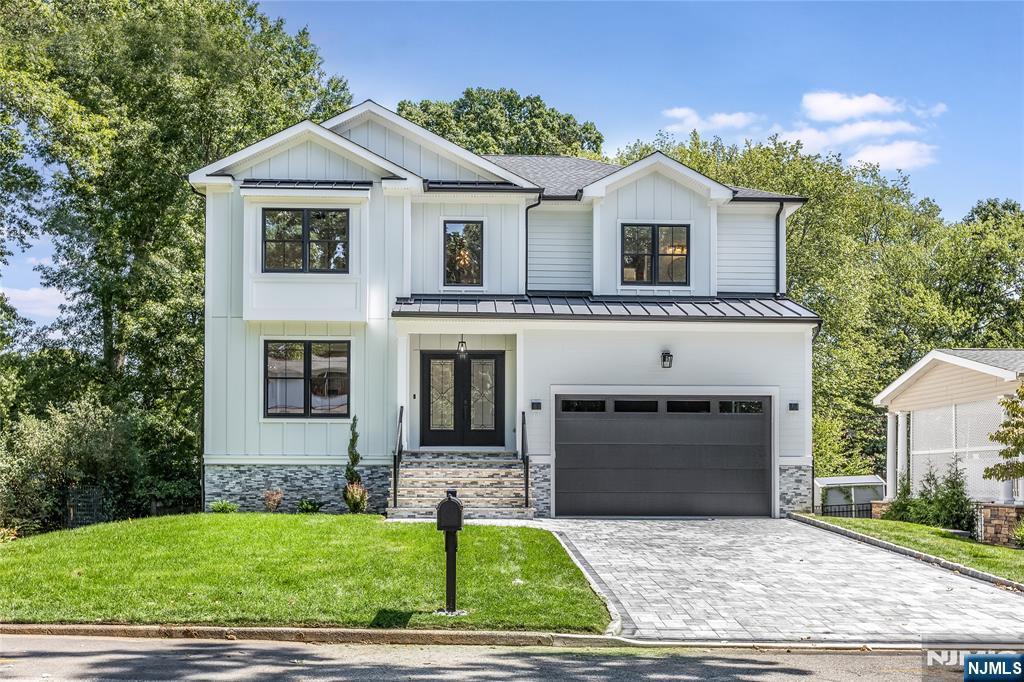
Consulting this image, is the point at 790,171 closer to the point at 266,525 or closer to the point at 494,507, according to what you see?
the point at 494,507

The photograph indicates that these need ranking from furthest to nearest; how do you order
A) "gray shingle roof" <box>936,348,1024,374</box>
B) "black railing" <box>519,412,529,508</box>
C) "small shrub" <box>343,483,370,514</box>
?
1. "small shrub" <box>343,483,370,514</box>
2. "black railing" <box>519,412,529,508</box>
3. "gray shingle roof" <box>936,348,1024,374</box>

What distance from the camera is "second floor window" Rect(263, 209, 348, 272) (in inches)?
775

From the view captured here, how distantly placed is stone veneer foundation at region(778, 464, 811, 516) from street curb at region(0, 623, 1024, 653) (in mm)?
10384

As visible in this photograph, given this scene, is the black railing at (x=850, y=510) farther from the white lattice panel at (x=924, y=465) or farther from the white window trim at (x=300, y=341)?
the white window trim at (x=300, y=341)

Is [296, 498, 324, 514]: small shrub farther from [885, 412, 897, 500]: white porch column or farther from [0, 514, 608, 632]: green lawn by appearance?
[885, 412, 897, 500]: white porch column

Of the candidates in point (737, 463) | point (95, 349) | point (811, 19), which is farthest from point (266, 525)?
point (95, 349)

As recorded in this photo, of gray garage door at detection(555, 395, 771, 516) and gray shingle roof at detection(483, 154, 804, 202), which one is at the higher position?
gray shingle roof at detection(483, 154, 804, 202)

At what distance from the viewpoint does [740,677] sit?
26.4 ft

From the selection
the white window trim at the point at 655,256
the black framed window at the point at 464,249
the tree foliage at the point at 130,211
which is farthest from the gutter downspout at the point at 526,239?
the tree foliage at the point at 130,211

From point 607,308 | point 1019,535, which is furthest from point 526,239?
point 1019,535

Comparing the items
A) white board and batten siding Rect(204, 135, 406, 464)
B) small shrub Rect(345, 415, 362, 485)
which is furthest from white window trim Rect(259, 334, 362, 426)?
small shrub Rect(345, 415, 362, 485)

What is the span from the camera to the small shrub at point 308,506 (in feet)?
62.7

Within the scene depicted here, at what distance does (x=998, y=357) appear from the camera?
63.0ft

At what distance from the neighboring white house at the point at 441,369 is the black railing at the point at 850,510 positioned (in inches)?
173
